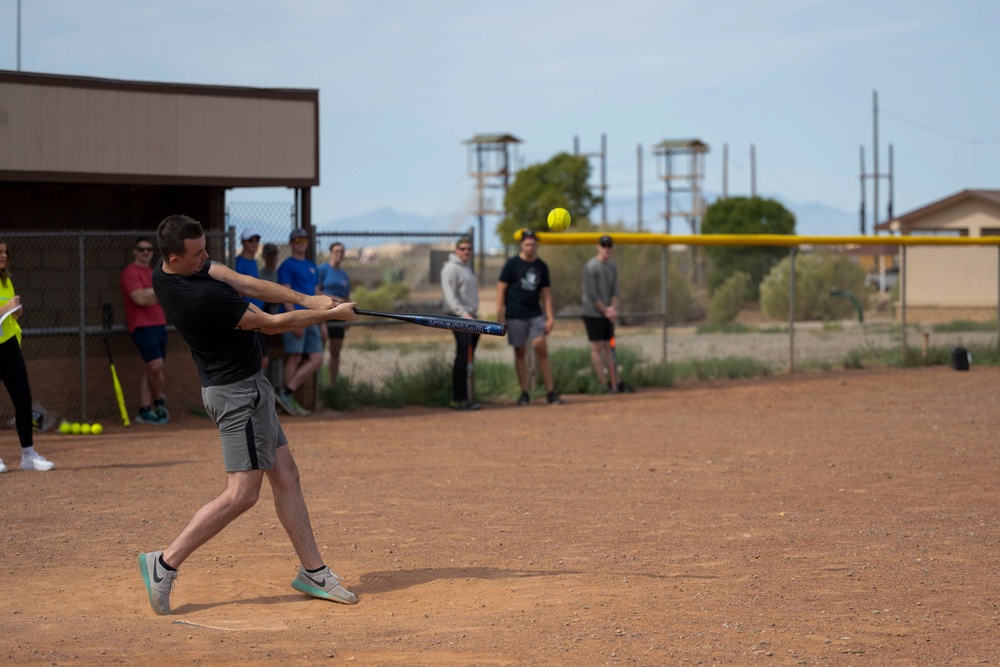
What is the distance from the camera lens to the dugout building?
12.5m

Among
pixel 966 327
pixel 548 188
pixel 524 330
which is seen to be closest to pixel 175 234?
pixel 524 330

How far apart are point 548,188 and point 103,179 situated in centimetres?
5020

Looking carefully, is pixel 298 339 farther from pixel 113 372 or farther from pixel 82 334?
pixel 82 334

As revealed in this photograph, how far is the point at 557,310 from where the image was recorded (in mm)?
26984

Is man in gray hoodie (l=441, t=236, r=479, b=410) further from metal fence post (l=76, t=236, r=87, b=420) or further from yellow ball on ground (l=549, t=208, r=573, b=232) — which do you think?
metal fence post (l=76, t=236, r=87, b=420)

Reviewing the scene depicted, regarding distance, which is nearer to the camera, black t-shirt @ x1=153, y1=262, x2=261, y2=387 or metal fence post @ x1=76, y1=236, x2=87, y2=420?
black t-shirt @ x1=153, y1=262, x2=261, y2=387

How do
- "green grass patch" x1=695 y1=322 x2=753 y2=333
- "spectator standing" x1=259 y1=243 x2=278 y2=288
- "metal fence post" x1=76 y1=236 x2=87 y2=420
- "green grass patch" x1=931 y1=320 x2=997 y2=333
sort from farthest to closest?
"green grass patch" x1=695 y1=322 x2=753 y2=333 → "green grass patch" x1=931 y1=320 x2=997 y2=333 → "spectator standing" x1=259 y1=243 x2=278 y2=288 → "metal fence post" x1=76 y1=236 x2=87 y2=420

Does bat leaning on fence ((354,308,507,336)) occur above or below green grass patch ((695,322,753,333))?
above

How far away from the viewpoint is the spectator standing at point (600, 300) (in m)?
15.2

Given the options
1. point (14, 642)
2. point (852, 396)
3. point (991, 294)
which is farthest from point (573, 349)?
point (991, 294)

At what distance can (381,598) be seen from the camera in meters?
6.06

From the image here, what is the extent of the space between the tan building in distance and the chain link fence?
95 mm

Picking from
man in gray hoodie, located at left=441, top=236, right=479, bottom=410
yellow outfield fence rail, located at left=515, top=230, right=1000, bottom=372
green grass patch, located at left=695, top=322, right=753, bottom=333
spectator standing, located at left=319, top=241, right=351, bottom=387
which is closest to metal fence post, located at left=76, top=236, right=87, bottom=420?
spectator standing, located at left=319, top=241, right=351, bottom=387

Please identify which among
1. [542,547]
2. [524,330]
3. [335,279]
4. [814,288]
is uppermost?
[335,279]
